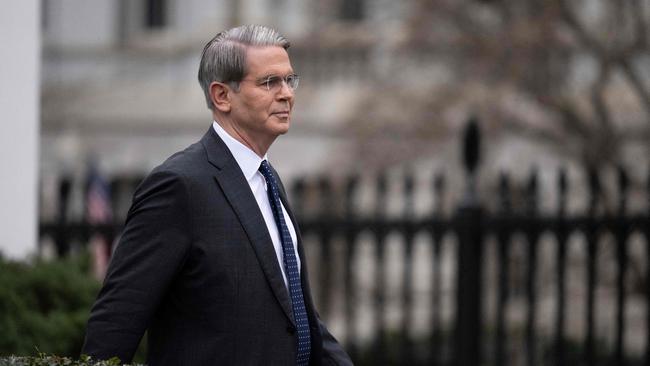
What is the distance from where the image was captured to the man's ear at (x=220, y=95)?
12.1 feet

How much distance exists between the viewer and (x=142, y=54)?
26.0 metres

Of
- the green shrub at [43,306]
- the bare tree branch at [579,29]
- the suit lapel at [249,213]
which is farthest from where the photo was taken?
the bare tree branch at [579,29]

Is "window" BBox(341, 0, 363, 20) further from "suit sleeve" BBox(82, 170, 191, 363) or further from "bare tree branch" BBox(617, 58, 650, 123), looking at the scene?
"suit sleeve" BBox(82, 170, 191, 363)

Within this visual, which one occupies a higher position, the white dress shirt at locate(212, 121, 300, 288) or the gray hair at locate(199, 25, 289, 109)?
the gray hair at locate(199, 25, 289, 109)

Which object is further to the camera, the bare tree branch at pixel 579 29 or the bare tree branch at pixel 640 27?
the bare tree branch at pixel 579 29

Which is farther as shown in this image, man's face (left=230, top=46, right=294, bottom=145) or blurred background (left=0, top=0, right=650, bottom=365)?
blurred background (left=0, top=0, right=650, bottom=365)

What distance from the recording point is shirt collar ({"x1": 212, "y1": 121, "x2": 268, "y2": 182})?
374cm

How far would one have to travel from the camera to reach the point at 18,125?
7.05 meters

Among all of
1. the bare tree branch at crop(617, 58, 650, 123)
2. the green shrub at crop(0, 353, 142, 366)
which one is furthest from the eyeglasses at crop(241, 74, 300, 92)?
the bare tree branch at crop(617, 58, 650, 123)

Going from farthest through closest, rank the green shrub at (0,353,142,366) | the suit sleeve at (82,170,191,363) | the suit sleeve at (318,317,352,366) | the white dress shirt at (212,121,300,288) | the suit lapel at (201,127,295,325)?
the suit sleeve at (318,317,352,366), the white dress shirt at (212,121,300,288), the suit lapel at (201,127,295,325), the suit sleeve at (82,170,191,363), the green shrub at (0,353,142,366)

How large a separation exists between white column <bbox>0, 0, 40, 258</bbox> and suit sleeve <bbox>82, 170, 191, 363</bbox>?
358cm

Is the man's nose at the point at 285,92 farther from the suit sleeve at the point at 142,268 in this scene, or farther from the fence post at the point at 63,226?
the fence post at the point at 63,226

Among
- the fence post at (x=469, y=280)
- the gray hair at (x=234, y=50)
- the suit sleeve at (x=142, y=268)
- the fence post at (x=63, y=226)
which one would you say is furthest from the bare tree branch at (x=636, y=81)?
the suit sleeve at (x=142, y=268)

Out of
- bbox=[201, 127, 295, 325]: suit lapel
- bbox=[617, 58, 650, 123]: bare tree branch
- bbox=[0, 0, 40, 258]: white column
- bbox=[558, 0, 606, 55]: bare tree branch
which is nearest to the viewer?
bbox=[201, 127, 295, 325]: suit lapel
